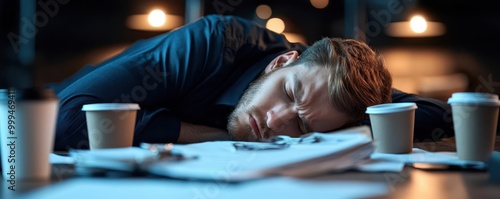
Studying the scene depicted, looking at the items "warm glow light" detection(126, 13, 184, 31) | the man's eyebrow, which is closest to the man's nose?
the man's eyebrow

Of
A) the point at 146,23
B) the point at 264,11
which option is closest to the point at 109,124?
the point at 146,23

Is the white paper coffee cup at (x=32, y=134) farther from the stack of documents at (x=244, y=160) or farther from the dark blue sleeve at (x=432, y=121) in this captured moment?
the dark blue sleeve at (x=432, y=121)

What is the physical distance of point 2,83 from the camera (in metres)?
3.02

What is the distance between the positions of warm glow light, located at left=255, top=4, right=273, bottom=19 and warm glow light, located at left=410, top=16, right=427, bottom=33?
1021 mm

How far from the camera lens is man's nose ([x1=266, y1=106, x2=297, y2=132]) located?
4.35 ft

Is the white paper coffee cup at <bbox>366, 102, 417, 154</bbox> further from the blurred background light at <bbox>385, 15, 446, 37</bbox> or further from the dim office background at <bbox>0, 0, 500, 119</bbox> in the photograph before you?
the blurred background light at <bbox>385, 15, 446, 37</bbox>

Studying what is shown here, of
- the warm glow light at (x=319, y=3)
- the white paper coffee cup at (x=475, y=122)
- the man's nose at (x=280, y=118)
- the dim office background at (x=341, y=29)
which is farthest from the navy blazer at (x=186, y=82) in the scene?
the warm glow light at (x=319, y=3)

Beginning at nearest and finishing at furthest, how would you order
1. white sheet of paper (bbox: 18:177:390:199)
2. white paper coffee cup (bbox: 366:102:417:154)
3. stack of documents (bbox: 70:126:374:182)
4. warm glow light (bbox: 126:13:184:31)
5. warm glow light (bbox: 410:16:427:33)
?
1. white sheet of paper (bbox: 18:177:390:199)
2. stack of documents (bbox: 70:126:374:182)
3. white paper coffee cup (bbox: 366:102:417:154)
4. warm glow light (bbox: 126:13:184:31)
5. warm glow light (bbox: 410:16:427:33)

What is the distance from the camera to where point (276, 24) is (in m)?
4.04

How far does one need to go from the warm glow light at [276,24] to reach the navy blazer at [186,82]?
7.40 feet

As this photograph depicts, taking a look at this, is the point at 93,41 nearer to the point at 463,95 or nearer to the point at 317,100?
the point at 317,100

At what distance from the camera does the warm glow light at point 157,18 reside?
3.63 m

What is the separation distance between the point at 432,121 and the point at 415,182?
841 millimetres

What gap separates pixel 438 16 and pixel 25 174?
12.2ft
